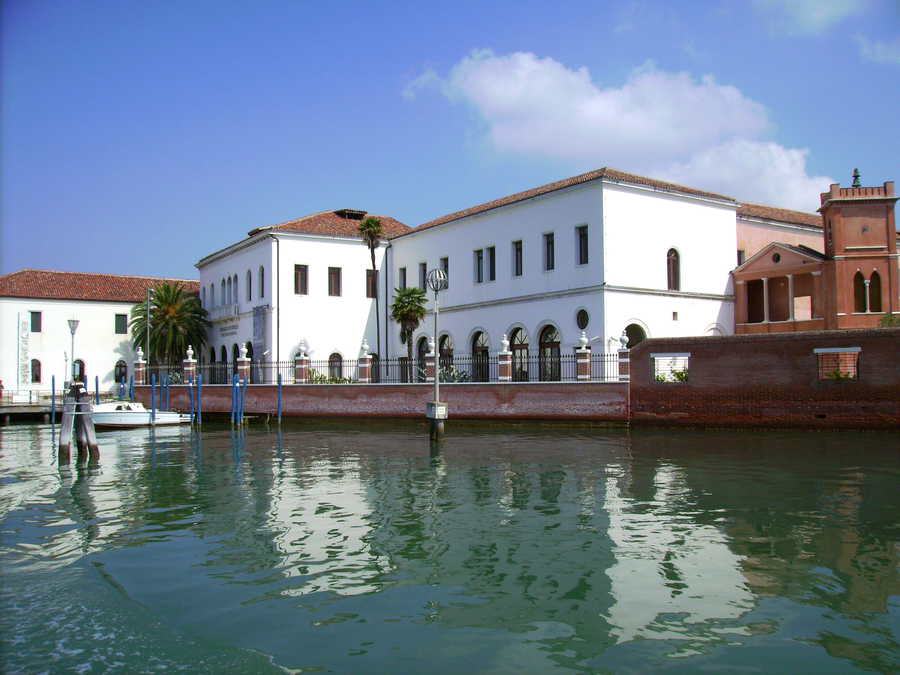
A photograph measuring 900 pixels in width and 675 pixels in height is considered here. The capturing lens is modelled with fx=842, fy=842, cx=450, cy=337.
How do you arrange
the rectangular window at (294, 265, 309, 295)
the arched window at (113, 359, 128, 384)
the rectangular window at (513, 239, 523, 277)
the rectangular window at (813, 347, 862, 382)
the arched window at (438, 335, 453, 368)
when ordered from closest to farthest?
the rectangular window at (813, 347, 862, 382) → the rectangular window at (513, 239, 523, 277) → the arched window at (438, 335, 453, 368) → the rectangular window at (294, 265, 309, 295) → the arched window at (113, 359, 128, 384)

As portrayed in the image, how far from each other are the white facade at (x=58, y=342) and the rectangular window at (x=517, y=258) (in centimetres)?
2335

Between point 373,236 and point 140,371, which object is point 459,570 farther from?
point 140,371

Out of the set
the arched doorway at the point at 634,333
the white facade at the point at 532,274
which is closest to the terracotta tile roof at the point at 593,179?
the white facade at the point at 532,274

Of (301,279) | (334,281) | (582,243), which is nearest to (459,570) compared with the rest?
(582,243)

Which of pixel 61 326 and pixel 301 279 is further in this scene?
pixel 61 326

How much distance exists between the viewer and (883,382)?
2062cm

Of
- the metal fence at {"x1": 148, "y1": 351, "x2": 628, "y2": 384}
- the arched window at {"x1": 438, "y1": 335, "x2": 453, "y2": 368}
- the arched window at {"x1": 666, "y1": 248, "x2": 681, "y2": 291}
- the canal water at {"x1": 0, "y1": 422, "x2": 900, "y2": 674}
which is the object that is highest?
the arched window at {"x1": 666, "y1": 248, "x2": 681, "y2": 291}

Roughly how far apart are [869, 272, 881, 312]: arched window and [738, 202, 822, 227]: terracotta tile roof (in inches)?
264

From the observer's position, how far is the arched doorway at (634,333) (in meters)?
29.2

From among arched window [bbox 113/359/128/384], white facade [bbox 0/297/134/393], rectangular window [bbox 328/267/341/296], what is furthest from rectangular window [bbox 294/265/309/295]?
arched window [bbox 113/359/128/384]

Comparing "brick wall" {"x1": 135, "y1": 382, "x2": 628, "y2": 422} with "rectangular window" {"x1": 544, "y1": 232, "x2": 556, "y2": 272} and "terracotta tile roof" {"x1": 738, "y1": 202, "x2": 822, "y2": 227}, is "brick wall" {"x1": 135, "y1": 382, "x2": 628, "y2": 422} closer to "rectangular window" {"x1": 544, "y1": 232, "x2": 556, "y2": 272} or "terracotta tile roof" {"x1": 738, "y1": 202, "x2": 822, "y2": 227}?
"rectangular window" {"x1": 544, "y1": 232, "x2": 556, "y2": 272}

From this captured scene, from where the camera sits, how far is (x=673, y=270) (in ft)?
99.8

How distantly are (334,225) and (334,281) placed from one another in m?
2.86

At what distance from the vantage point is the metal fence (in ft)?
89.5
